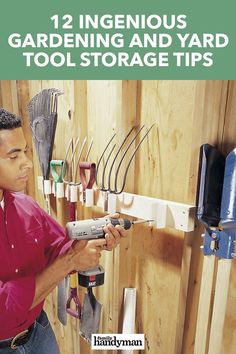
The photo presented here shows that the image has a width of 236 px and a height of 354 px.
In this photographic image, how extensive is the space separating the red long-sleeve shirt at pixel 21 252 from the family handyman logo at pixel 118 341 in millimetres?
390

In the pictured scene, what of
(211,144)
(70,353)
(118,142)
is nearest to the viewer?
(211,144)

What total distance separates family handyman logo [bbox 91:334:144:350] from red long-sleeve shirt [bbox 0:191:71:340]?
0.39 metres

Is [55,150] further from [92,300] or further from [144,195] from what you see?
[92,300]

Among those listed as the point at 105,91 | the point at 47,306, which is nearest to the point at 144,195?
the point at 105,91

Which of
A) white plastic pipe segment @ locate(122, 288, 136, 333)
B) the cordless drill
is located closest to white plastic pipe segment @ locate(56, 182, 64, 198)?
the cordless drill

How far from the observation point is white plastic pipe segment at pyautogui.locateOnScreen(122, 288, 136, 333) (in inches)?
46.3

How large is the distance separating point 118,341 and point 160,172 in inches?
33.1

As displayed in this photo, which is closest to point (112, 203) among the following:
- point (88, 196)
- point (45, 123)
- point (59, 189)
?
point (88, 196)

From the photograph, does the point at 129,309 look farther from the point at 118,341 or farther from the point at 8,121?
the point at 8,121

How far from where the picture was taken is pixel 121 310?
1232 millimetres

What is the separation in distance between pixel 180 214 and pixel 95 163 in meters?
0.50

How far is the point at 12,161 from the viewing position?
94cm

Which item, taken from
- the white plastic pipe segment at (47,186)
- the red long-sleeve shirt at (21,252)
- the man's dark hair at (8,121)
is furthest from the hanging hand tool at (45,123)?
the man's dark hair at (8,121)

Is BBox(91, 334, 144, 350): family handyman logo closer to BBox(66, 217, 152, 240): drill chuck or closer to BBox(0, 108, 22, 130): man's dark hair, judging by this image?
BBox(66, 217, 152, 240): drill chuck
